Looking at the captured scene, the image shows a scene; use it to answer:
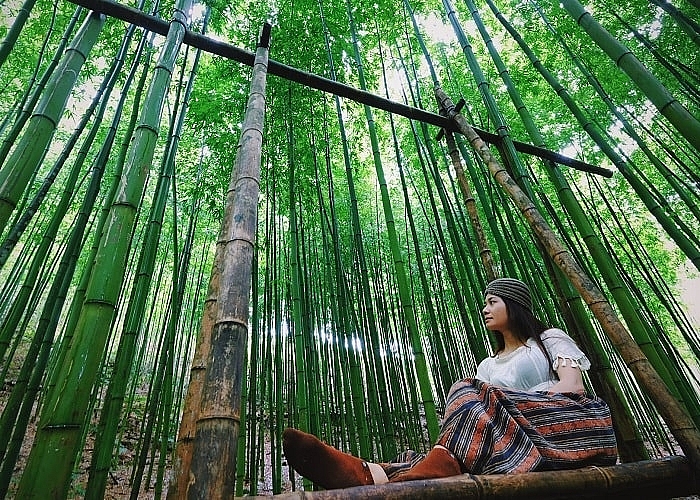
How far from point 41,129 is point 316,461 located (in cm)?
117

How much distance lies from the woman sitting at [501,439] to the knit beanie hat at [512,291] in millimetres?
236

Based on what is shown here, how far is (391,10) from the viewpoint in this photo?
379 centimetres

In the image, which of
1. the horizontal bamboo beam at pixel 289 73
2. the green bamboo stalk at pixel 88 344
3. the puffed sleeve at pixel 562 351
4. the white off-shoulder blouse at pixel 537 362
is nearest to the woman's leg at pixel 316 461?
the green bamboo stalk at pixel 88 344

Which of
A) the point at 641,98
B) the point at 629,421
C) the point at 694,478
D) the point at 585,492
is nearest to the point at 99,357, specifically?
the point at 585,492

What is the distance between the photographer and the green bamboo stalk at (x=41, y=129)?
1035mm

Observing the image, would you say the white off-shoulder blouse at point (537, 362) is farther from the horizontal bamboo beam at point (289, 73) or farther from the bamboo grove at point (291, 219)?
the horizontal bamboo beam at point (289, 73)

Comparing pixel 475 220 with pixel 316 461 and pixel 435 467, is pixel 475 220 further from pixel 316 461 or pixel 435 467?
pixel 316 461

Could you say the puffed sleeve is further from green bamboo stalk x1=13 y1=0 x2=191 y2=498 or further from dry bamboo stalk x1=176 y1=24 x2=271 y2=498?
green bamboo stalk x1=13 y1=0 x2=191 y2=498

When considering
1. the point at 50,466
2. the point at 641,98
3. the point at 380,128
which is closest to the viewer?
the point at 50,466

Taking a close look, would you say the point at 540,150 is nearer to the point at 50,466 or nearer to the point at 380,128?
the point at 50,466

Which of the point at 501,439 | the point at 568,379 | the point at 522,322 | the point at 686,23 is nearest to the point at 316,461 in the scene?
the point at 501,439

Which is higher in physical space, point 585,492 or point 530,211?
point 530,211

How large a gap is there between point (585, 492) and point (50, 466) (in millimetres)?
1154

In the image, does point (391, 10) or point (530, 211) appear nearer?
point (530, 211)
